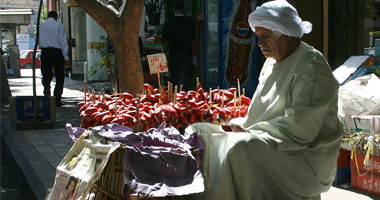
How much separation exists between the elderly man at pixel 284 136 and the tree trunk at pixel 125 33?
240 centimetres

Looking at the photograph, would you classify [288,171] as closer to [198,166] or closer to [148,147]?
[198,166]

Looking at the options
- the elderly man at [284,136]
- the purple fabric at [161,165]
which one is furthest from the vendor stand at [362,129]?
the purple fabric at [161,165]

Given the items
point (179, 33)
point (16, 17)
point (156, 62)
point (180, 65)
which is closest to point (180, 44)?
point (179, 33)

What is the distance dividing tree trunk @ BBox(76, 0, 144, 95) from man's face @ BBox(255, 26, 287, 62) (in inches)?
94.5

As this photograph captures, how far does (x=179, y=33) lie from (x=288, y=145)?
252 inches

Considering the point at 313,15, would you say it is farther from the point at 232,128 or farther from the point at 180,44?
the point at 232,128

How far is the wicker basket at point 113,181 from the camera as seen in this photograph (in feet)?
9.04

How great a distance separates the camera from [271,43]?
2885 mm

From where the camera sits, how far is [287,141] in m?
2.68

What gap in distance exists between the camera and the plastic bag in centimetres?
459

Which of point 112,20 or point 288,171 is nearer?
point 288,171

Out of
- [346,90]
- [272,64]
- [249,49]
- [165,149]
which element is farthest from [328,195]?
[249,49]

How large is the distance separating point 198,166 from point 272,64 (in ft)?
2.44

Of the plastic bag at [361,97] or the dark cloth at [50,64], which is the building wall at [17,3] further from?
the plastic bag at [361,97]
